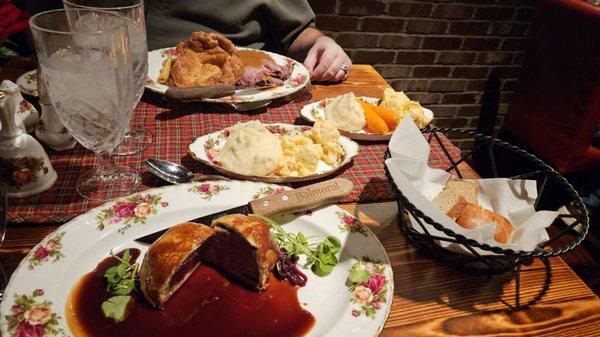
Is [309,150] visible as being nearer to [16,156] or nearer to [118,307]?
[118,307]

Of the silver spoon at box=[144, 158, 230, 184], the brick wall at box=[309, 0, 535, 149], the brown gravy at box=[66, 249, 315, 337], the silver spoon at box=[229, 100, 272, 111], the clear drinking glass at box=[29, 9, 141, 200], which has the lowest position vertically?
the brick wall at box=[309, 0, 535, 149]

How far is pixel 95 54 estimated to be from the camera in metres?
1.03

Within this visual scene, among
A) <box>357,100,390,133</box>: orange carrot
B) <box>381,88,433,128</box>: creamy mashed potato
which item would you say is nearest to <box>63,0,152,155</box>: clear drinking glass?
<box>357,100,390,133</box>: orange carrot

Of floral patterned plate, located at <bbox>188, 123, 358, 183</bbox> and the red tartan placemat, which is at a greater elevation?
floral patterned plate, located at <bbox>188, 123, 358, 183</bbox>

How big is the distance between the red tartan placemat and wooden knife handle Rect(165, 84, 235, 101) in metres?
0.07

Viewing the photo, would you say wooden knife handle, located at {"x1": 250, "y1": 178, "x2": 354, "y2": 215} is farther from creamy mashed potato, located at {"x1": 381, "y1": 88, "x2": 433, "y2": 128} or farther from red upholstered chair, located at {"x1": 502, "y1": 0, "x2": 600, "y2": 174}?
red upholstered chair, located at {"x1": 502, "y1": 0, "x2": 600, "y2": 174}

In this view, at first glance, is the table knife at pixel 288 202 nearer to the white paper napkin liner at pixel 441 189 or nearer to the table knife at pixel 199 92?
the white paper napkin liner at pixel 441 189

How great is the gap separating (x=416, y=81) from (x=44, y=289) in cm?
365

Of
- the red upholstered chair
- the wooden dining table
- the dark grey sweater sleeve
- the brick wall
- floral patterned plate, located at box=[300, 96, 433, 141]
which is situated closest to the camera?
the wooden dining table

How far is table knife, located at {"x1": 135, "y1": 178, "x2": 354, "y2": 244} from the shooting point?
1.07 meters

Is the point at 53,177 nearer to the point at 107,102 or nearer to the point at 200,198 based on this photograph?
the point at 107,102

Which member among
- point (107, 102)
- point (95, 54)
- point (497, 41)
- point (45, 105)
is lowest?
point (497, 41)

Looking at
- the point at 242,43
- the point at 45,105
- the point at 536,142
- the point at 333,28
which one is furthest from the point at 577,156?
the point at 45,105

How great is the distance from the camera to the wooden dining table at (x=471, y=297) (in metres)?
0.91
